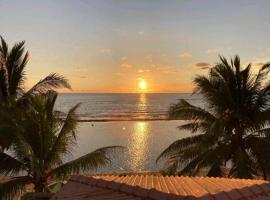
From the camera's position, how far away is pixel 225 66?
1308 centimetres

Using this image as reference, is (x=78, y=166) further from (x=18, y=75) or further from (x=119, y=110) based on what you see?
(x=119, y=110)

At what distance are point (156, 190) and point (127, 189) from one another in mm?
629

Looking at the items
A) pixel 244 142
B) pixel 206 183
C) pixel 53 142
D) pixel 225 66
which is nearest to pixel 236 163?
pixel 244 142

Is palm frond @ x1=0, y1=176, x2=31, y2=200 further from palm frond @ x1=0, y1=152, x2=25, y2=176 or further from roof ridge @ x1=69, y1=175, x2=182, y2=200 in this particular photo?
roof ridge @ x1=69, y1=175, x2=182, y2=200

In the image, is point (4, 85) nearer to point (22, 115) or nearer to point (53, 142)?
point (22, 115)

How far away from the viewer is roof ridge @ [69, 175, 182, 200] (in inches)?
190

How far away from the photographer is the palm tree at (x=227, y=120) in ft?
40.9

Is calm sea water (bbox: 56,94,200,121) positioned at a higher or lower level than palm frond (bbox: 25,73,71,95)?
lower

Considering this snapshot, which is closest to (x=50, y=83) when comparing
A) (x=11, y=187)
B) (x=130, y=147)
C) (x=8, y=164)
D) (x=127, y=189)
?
(x=8, y=164)

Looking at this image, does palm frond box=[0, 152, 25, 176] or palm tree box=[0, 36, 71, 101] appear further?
palm tree box=[0, 36, 71, 101]

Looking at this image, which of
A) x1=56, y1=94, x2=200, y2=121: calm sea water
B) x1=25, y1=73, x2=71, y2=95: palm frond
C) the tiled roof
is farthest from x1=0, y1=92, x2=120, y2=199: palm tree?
x1=56, y1=94, x2=200, y2=121: calm sea water

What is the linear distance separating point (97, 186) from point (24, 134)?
19.2ft

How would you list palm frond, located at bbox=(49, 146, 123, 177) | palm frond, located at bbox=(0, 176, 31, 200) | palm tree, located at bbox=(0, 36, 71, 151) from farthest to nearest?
palm tree, located at bbox=(0, 36, 71, 151), palm frond, located at bbox=(49, 146, 123, 177), palm frond, located at bbox=(0, 176, 31, 200)

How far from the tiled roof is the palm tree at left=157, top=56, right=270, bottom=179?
571 cm
